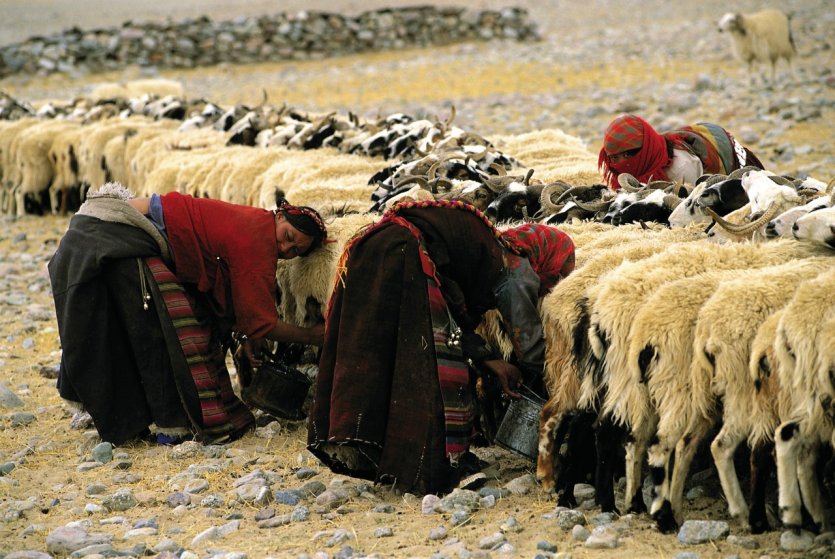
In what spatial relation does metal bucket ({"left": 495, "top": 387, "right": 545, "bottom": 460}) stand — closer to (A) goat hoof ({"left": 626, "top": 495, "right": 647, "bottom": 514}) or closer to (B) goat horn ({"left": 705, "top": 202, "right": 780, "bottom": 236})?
(A) goat hoof ({"left": 626, "top": 495, "right": 647, "bottom": 514})

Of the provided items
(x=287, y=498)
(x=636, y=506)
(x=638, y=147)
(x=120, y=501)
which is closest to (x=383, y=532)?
(x=287, y=498)

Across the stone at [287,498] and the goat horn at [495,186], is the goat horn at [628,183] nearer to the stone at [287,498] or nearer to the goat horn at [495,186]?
the goat horn at [495,186]

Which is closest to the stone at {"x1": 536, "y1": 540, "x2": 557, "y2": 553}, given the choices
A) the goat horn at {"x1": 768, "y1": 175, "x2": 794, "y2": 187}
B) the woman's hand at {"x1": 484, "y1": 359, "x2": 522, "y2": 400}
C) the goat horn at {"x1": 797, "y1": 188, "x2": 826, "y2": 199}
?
the woman's hand at {"x1": 484, "y1": 359, "x2": 522, "y2": 400}

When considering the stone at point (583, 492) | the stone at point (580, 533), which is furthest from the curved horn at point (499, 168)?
the stone at point (580, 533)

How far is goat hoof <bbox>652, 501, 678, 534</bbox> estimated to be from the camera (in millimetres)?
3404

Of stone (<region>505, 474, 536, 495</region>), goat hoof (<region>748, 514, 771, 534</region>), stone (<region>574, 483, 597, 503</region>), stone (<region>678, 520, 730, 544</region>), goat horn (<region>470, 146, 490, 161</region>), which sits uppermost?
goat horn (<region>470, 146, 490, 161</region>)

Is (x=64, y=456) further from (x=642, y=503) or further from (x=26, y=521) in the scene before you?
(x=642, y=503)

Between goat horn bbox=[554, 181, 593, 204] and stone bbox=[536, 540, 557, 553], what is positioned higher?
goat horn bbox=[554, 181, 593, 204]

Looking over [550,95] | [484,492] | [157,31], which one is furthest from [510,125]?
[157,31]

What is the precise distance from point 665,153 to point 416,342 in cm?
288

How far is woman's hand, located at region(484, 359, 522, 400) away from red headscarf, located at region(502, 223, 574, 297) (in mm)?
348

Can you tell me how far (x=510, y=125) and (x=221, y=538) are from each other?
10.2 meters

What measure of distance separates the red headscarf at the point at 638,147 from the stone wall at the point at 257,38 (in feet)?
56.7

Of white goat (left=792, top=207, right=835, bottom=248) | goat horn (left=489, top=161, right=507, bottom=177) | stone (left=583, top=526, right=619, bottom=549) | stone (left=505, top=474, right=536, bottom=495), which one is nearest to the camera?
stone (left=583, top=526, right=619, bottom=549)
